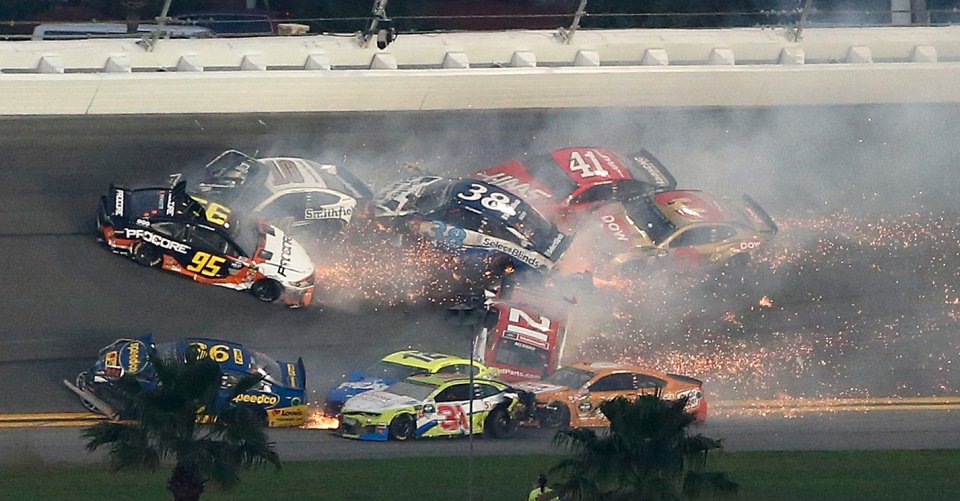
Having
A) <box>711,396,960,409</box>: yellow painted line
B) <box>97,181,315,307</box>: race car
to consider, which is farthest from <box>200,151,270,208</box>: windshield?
<box>711,396,960,409</box>: yellow painted line

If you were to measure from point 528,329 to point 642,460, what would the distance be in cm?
825

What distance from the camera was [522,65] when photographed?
35.0 meters

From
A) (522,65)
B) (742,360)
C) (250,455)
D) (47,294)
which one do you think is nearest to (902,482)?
(742,360)

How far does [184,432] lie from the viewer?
1659 centimetres

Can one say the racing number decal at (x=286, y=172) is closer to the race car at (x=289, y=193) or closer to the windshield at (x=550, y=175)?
the race car at (x=289, y=193)

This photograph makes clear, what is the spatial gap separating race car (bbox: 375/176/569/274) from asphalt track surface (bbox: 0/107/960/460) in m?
1.50

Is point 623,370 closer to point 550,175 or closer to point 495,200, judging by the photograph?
point 495,200

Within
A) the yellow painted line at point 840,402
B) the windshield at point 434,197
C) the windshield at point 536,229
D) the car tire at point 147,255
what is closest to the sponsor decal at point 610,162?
the windshield at point 536,229

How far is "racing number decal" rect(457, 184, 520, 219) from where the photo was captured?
90.2ft

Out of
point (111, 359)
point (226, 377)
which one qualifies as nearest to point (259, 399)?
point (226, 377)

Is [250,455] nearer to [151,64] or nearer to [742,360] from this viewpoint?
[742,360]

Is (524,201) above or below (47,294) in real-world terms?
above

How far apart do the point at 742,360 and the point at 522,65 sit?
437 inches

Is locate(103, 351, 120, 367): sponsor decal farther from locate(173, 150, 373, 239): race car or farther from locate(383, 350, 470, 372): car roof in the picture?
locate(173, 150, 373, 239): race car
